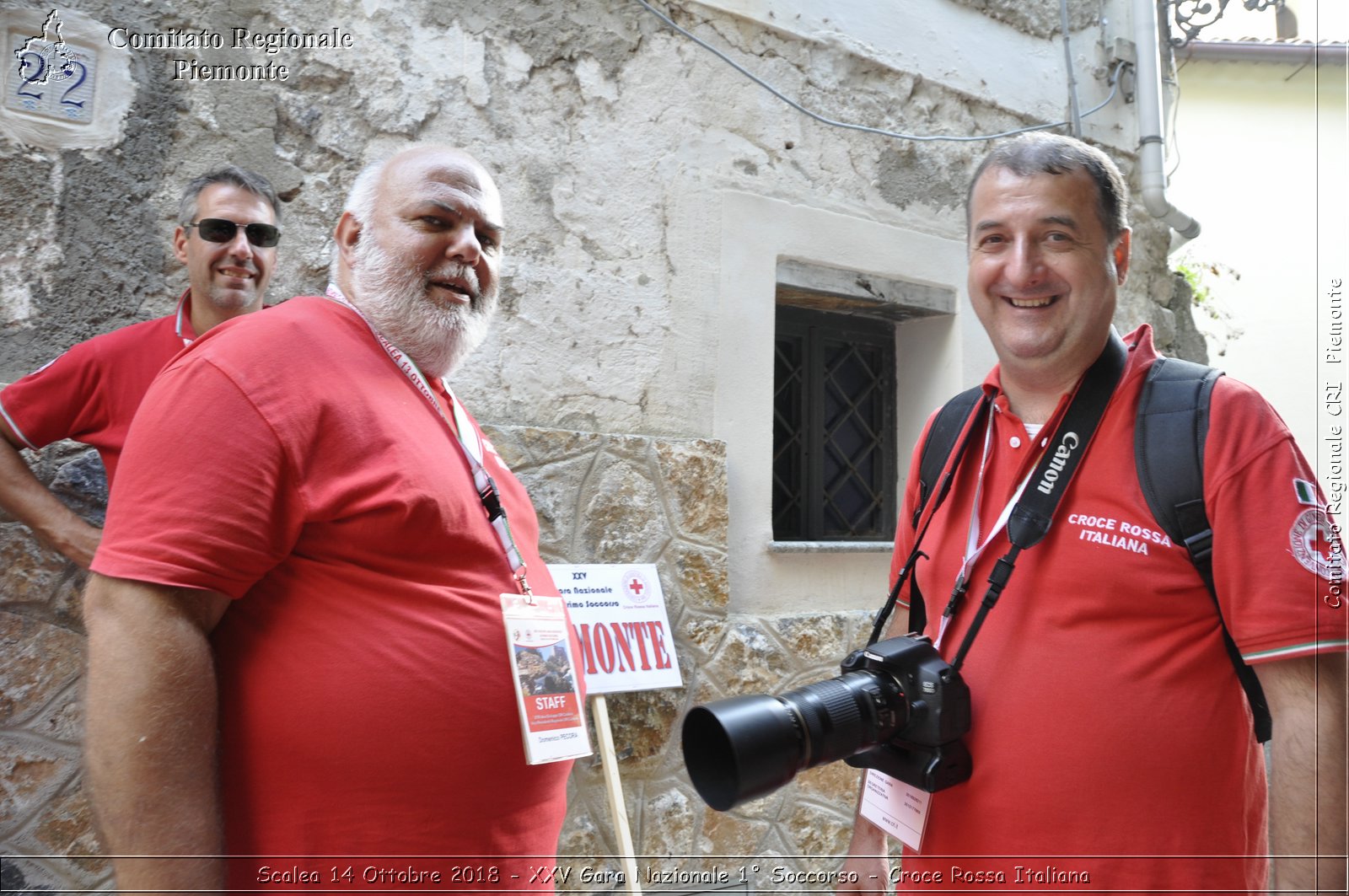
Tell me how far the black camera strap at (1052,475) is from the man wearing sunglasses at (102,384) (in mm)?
1828

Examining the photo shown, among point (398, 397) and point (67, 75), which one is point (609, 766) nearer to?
point (398, 397)

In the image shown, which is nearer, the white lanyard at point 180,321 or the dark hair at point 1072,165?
the dark hair at point 1072,165

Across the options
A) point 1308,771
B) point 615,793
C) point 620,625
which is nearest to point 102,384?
point 620,625

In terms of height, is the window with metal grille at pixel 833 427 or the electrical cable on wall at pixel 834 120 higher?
the electrical cable on wall at pixel 834 120

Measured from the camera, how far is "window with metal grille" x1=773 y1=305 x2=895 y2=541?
380 centimetres

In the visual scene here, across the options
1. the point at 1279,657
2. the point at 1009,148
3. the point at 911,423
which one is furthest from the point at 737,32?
the point at 1279,657

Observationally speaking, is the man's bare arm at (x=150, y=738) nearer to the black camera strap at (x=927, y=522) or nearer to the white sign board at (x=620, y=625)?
the black camera strap at (x=927, y=522)

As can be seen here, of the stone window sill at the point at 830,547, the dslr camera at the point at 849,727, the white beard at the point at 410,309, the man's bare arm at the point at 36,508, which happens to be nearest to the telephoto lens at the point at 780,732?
the dslr camera at the point at 849,727

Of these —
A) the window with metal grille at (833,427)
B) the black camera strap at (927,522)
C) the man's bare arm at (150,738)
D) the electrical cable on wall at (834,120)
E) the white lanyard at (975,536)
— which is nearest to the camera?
the man's bare arm at (150,738)

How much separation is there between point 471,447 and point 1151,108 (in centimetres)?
429

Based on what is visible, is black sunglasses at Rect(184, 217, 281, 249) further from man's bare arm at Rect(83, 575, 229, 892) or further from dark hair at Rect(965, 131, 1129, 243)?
dark hair at Rect(965, 131, 1129, 243)

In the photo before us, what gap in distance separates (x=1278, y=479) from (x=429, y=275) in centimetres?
143

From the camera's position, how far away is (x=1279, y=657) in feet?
4.13

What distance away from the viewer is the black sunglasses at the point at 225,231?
2.28 metres
